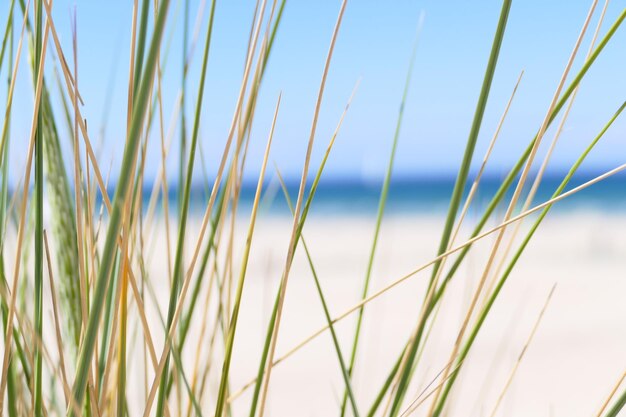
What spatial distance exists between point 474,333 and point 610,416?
0.06 m

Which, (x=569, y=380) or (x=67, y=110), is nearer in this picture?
(x=67, y=110)

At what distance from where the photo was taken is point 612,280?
3488 millimetres

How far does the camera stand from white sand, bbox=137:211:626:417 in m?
1.10

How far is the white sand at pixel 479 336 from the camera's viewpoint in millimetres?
1098

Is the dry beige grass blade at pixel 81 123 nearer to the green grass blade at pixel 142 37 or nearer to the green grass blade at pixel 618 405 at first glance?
the green grass blade at pixel 142 37

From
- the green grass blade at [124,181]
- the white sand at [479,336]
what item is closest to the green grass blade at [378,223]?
the white sand at [479,336]

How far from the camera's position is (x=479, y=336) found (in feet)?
8.14

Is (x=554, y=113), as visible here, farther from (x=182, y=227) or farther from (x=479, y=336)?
(x=479, y=336)

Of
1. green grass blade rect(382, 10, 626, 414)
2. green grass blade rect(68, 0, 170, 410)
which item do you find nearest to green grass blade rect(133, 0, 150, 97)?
green grass blade rect(68, 0, 170, 410)

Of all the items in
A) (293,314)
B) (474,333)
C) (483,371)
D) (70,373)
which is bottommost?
(293,314)

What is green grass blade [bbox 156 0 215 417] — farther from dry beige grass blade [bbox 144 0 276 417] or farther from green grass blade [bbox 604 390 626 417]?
green grass blade [bbox 604 390 626 417]

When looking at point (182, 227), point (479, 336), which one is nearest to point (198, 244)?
point (182, 227)

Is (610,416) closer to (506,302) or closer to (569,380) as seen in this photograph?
(569,380)

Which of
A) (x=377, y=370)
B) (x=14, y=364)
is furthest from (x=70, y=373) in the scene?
(x=377, y=370)
